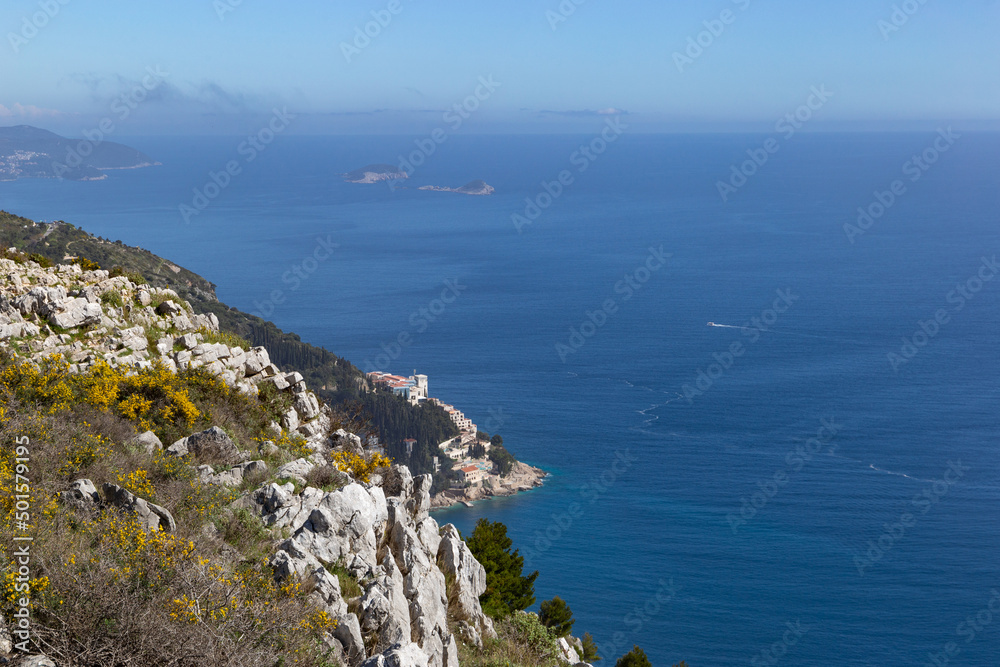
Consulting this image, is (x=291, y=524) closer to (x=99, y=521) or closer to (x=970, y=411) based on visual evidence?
(x=99, y=521)

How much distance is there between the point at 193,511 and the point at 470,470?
5921cm

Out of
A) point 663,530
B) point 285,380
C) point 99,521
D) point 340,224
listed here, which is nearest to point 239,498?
point 99,521

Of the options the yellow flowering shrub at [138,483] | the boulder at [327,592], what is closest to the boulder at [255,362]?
the yellow flowering shrub at [138,483]

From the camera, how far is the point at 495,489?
67125 mm

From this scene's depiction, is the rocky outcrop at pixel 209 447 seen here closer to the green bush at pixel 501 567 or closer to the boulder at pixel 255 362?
the boulder at pixel 255 362

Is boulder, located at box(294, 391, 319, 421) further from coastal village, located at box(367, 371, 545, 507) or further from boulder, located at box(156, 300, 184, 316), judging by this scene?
coastal village, located at box(367, 371, 545, 507)

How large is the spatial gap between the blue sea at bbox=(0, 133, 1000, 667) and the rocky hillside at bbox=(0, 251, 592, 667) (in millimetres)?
33555

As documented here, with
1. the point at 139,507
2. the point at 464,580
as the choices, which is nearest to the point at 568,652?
the point at 464,580

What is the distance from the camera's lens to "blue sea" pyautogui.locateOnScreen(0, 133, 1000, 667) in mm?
50156

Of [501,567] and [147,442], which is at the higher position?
[501,567]

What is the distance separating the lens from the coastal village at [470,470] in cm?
6681

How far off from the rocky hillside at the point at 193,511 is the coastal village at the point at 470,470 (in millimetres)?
51086

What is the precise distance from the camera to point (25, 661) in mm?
6387

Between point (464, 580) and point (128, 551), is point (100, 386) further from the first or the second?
point (464, 580)
